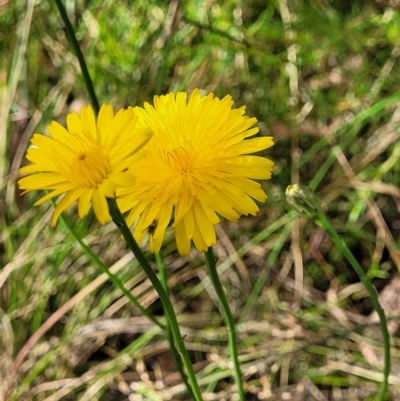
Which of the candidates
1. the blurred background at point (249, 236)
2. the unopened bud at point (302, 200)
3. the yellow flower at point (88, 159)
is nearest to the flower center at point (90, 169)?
the yellow flower at point (88, 159)

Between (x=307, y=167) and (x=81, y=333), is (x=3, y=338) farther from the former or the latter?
(x=307, y=167)

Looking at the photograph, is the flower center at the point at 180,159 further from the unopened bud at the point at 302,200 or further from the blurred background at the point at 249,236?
the blurred background at the point at 249,236

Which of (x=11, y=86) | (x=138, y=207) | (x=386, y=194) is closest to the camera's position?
(x=138, y=207)

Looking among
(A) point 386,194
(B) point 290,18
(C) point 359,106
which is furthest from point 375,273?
(B) point 290,18

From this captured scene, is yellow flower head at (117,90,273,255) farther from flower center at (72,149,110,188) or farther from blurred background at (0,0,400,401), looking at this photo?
blurred background at (0,0,400,401)

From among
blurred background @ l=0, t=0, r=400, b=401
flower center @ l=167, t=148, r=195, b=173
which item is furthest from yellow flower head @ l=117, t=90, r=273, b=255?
blurred background @ l=0, t=0, r=400, b=401

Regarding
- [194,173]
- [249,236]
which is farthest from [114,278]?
[249,236]
